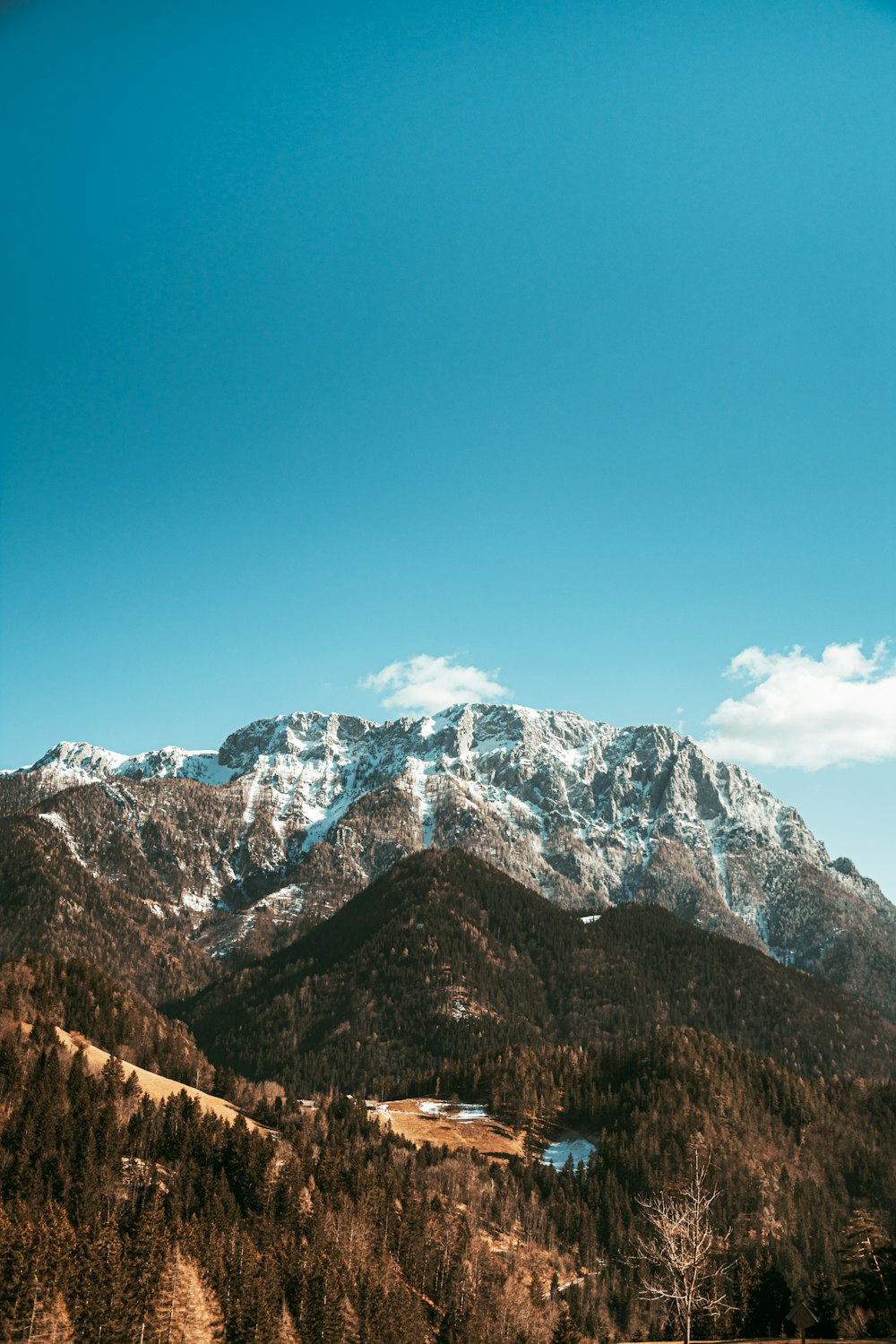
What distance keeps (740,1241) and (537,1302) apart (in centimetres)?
6324

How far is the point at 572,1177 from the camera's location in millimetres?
196625

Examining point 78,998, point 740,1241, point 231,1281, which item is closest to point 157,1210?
point 231,1281

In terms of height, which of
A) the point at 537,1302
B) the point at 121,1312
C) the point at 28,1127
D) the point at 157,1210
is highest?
the point at 28,1127

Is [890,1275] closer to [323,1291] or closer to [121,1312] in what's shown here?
[323,1291]

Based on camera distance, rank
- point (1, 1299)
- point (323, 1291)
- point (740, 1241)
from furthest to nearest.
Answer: point (740, 1241) < point (323, 1291) < point (1, 1299)

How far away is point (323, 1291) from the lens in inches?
4277

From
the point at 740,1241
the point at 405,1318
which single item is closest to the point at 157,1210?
the point at 405,1318

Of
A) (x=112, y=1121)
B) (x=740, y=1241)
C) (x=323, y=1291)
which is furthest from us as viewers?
(x=740, y=1241)

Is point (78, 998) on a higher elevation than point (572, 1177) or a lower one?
higher

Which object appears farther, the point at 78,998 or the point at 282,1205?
the point at 78,998

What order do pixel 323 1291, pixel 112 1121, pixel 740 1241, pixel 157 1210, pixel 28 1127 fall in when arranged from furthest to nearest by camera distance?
pixel 740 1241 < pixel 112 1121 < pixel 28 1127 < pixel 157 1210 < pixel 323 1291

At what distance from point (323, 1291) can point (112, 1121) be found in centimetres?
4940

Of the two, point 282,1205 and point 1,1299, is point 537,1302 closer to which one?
point 282,1205

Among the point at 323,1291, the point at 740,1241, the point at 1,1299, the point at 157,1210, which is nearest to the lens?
the point at 1,1299
